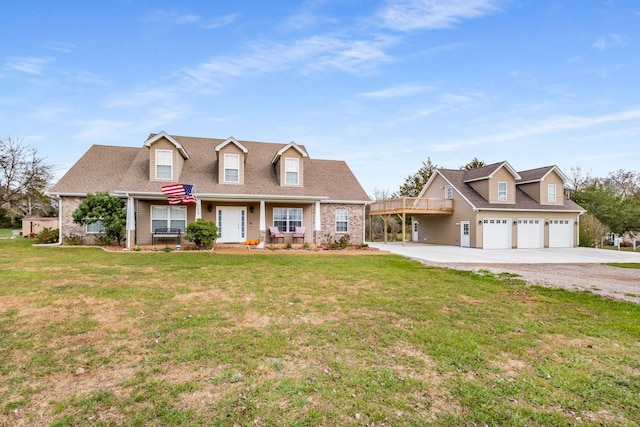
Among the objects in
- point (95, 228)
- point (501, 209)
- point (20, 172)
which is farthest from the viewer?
point (20, 172)

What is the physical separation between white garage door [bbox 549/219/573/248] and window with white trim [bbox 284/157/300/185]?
18.9 metres

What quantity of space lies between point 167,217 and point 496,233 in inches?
823

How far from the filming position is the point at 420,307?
5852 millimetres

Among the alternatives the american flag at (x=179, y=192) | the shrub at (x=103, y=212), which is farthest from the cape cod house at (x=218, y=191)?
the american flag at (x=179, y=192)

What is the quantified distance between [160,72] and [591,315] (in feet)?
61.8

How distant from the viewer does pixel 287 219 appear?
18344 mm

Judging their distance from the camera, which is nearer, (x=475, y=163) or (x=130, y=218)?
(x=130, y=218)

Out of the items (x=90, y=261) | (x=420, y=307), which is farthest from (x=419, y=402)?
(x=90, y=261)

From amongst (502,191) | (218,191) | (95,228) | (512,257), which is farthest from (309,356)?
(502,191)

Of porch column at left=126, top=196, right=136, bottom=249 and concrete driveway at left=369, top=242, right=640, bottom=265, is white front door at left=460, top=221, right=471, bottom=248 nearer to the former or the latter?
concrete driveway at left=369, top=242, right=640, bottom=265

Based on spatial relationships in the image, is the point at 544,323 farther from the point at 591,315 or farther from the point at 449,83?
the point at 449,83

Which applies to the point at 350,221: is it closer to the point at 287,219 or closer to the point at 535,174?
the point at 287,219

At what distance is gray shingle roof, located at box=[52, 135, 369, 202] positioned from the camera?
16.6m

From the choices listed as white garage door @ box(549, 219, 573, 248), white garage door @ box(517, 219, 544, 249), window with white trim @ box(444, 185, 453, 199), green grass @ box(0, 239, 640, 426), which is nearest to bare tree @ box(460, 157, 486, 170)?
window with white trim @ box(444, 185, 453, 199)
